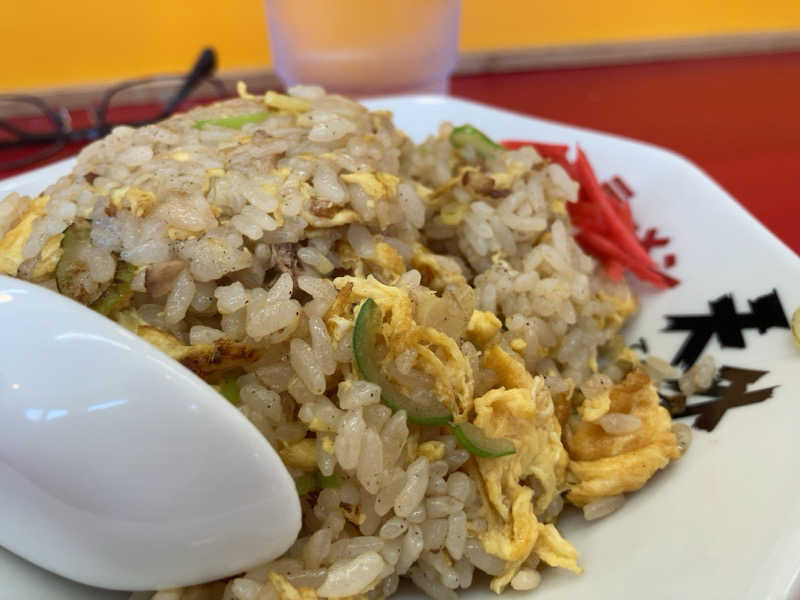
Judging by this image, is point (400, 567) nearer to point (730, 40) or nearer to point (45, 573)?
point (45, 573)

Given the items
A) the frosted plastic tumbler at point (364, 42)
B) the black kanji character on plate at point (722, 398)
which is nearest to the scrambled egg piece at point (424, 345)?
the black kanji character on plate at point (722, 398)

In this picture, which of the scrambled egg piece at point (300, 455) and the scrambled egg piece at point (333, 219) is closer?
the scrambled egg piece at point (300, 455)

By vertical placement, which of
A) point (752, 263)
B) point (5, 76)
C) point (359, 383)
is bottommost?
point (5, 76)

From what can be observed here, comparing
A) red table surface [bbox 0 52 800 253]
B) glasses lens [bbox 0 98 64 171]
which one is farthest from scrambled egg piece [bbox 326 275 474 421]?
glasses lens [bbox 0 98 64 171]

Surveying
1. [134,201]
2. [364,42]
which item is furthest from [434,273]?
[364,42]

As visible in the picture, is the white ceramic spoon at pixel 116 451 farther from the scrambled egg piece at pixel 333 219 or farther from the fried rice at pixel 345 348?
the scrambled egg piece at pixel 333 219

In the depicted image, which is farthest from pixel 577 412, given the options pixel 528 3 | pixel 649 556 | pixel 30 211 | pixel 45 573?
pixel 528 3
